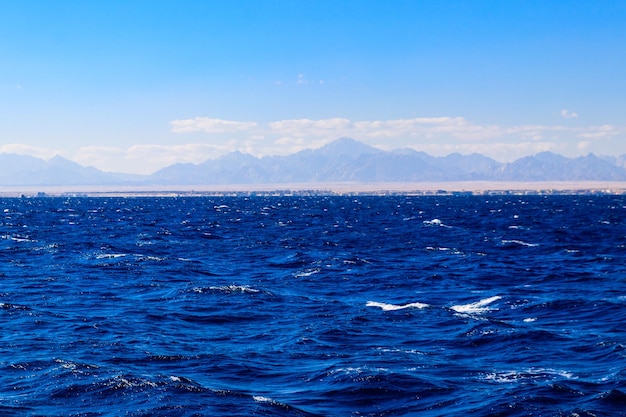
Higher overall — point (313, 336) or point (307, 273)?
point (313, 336)

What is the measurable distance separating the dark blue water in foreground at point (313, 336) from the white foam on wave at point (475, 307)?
0.49 ft

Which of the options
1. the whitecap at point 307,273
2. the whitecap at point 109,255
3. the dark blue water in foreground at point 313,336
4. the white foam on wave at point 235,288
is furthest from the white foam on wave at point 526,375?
the whitecap at point 109,255

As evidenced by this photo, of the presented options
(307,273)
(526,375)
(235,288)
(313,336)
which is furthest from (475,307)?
(307,273)

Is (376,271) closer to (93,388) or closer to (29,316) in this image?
(29,316)

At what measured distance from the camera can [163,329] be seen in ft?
103

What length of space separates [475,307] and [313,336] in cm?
1100

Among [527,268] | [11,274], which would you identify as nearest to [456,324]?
[527,268]

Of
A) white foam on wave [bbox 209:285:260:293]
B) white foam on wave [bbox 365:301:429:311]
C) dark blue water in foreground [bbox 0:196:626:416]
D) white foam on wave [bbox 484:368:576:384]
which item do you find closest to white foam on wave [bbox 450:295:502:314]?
dark blue water in foreground [bbox 0:196:626:416]

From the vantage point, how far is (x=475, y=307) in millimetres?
37125

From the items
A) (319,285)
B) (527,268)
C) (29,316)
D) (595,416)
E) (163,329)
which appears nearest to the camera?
(595,416)

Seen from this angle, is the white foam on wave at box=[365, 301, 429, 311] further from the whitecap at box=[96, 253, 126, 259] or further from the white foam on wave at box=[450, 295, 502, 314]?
the whitecap at box=[96, 253, 126, 259]

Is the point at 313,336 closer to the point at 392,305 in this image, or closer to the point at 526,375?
the point at 392,305

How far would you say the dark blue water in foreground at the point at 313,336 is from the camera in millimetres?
21094

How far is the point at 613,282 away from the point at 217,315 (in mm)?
26035
